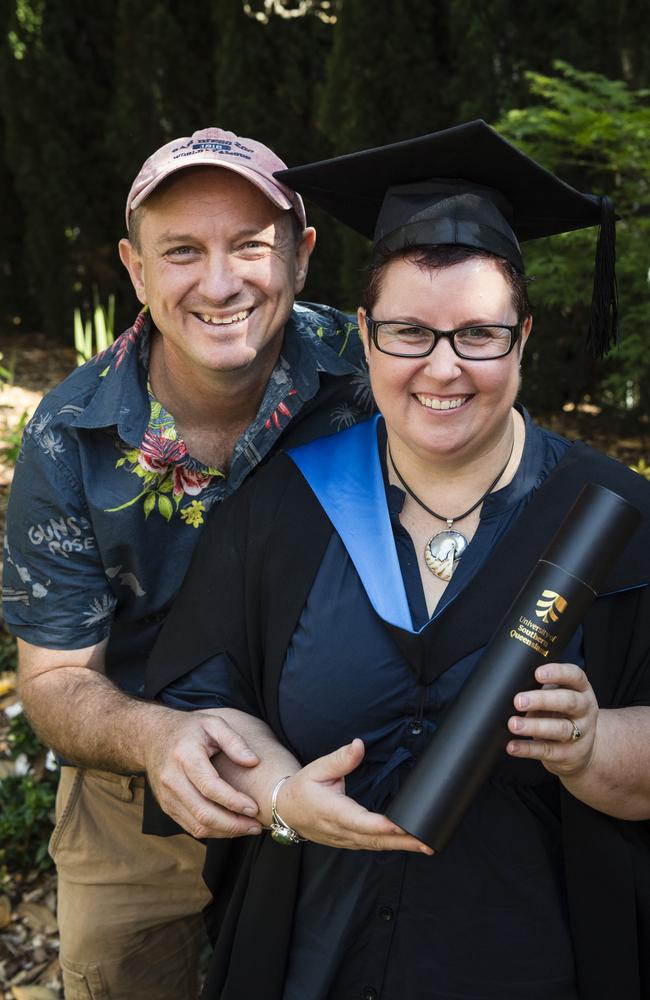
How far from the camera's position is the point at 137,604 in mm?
2428

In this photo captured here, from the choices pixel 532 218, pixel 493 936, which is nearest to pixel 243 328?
pixel 532 218

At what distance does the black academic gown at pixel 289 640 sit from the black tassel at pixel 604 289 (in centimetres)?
30

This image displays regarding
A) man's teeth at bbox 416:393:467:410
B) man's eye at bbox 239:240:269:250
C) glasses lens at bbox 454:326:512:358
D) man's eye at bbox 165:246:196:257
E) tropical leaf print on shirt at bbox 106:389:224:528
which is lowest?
tropical leaf print on shirt at bbox 106:389:224:528

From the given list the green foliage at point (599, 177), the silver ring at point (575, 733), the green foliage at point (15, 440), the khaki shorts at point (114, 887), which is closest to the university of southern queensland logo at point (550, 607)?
the silver ring at point (575, 733)

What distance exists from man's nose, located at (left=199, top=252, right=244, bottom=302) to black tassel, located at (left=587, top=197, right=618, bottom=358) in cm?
76

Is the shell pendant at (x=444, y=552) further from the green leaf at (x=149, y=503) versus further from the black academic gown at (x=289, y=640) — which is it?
the green leaf at (x=149, y=503)

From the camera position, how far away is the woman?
Result: 6.00 ft

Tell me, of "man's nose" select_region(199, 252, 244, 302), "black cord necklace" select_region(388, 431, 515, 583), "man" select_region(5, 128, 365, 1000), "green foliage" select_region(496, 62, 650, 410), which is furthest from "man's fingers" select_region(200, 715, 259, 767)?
"green foliage" select_region(496, 62, 650, 410)

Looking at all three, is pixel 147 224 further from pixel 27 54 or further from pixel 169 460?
pixel 27 54

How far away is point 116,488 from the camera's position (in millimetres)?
2295

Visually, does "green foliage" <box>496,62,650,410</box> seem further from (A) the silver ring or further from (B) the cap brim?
(A) the silver ring

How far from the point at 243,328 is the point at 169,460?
336mm

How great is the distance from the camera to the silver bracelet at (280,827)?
70.4 inches

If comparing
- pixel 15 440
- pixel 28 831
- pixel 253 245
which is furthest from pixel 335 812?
pixel 15 440
